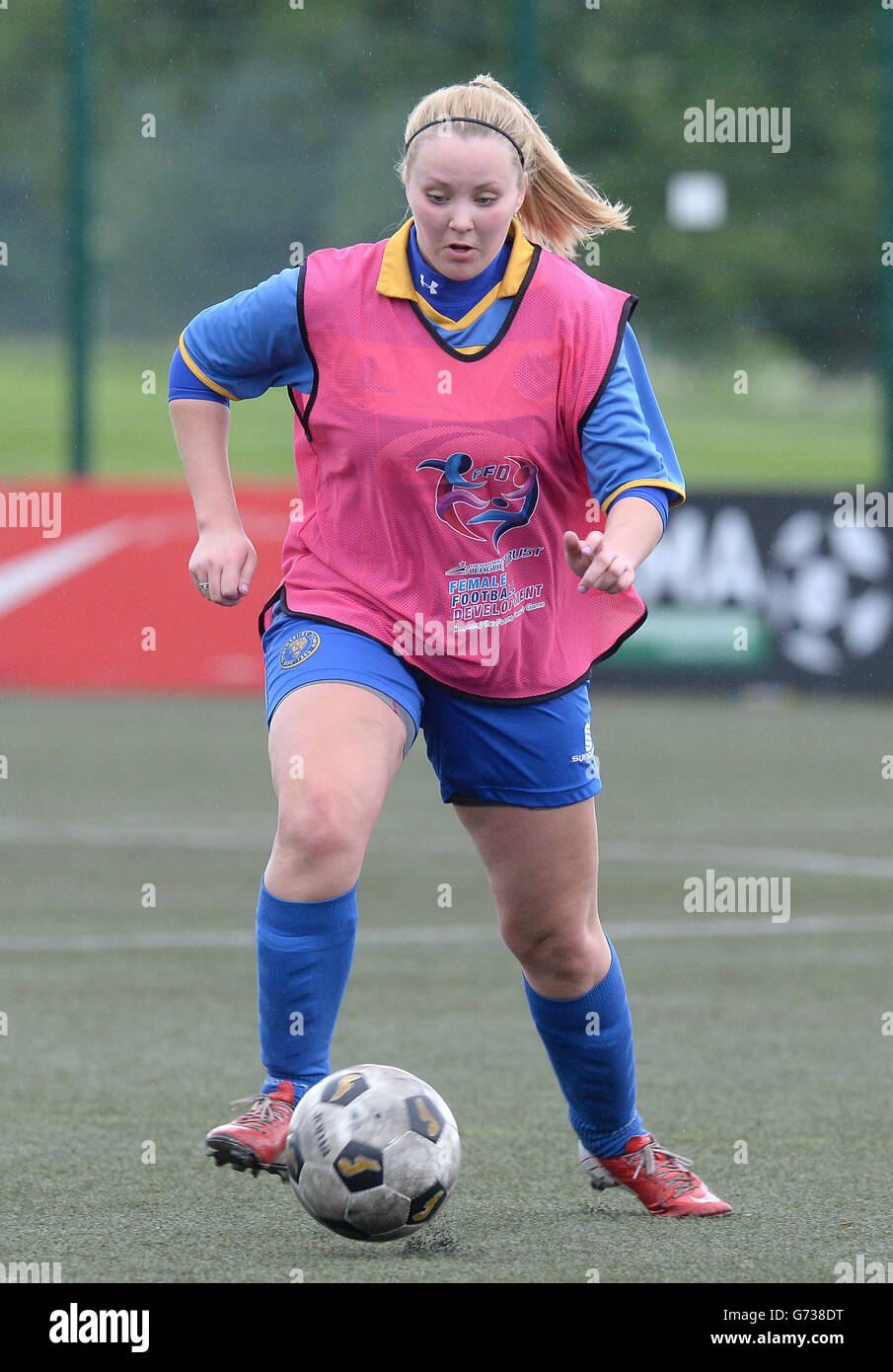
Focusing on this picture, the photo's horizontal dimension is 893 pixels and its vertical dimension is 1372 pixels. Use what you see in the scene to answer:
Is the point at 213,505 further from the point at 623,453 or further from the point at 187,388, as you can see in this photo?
the point at 623,453

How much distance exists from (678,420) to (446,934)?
35022mm

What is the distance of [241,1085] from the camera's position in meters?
5.73

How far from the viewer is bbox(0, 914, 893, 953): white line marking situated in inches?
304

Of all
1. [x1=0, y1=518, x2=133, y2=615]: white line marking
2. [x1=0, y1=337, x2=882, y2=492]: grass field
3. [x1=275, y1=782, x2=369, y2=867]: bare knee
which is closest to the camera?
[x1=275, y1=782, x2=369, y2=867]: bare knee

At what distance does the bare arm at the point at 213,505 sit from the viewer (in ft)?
14.4

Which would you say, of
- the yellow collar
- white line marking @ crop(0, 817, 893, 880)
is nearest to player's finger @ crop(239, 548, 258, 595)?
the yellow collar

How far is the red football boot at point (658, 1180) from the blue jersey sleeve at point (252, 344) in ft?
5.40

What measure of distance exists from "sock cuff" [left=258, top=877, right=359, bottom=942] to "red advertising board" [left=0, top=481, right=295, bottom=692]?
39.4 feet

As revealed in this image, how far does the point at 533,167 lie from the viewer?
4.46 meters

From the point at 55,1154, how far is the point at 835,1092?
6.37 ft

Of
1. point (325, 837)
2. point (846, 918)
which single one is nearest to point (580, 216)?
point (325, 837)

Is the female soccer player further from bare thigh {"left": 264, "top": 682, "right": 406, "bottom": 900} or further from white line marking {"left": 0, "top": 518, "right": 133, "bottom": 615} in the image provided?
white line marking {"left": 0, "top": 518, "right": 133, "bottom": 615}

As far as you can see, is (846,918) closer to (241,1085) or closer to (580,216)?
(241,1085)

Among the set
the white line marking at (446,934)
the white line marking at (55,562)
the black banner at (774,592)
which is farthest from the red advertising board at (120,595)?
the white line marking at (446,934)
